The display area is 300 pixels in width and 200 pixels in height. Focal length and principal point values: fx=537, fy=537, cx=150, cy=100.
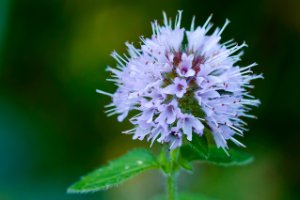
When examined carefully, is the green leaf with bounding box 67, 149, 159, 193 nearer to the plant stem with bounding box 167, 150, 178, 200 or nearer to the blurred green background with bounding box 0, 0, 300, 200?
the plant stem with bounding box 167, 150, 178, 200

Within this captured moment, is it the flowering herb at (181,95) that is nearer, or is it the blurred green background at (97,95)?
the flowering herb at (181,95)

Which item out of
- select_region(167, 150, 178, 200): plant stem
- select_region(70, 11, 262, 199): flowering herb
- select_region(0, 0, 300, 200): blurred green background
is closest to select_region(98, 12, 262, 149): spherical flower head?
select_region(70, 11, 262, 199): flowering herb

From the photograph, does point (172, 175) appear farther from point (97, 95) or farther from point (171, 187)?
point (97, 95)

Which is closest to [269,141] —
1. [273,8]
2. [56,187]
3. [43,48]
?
[273,8]

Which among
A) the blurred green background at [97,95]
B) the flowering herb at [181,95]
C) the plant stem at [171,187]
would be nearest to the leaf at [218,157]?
the flowering herb at [181,95]

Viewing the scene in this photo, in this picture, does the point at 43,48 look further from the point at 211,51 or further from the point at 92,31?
the point at 211,51

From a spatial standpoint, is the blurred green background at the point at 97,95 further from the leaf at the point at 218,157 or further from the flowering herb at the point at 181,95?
the flowering herb at the point at 181,95
